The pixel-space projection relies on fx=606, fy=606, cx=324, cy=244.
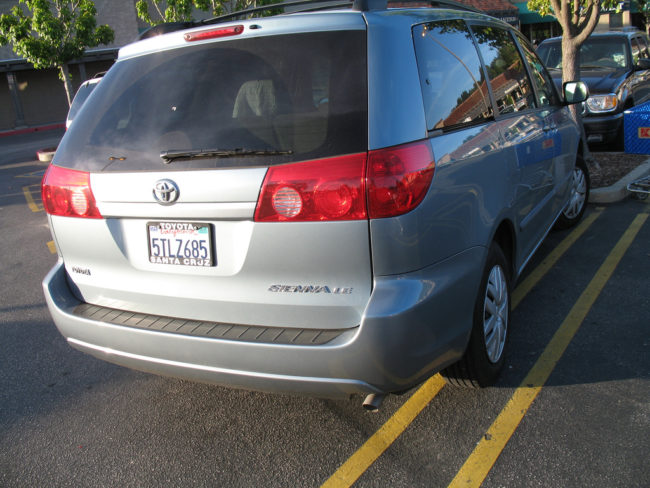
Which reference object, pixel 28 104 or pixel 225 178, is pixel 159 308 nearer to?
pixel 225 178

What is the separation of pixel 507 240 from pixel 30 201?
8.96 meters

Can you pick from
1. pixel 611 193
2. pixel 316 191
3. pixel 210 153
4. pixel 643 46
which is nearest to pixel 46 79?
pixel 643 46

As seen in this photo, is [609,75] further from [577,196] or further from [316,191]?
[316,191]

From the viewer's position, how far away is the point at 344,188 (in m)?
2.35

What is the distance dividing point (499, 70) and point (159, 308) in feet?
8.13

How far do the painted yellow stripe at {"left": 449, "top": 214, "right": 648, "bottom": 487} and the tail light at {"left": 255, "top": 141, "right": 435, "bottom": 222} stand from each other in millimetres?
1205

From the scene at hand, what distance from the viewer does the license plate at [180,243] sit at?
259 centimetres

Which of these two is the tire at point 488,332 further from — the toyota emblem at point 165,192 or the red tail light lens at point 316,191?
the toyota emblem at point 165,192

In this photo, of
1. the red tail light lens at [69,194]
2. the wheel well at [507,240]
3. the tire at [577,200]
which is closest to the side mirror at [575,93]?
the tire at [577,200]

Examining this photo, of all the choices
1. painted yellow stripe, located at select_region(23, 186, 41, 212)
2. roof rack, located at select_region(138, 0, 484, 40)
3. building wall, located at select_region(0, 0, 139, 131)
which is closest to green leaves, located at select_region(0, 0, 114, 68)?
painted yellow stripe, located at select_region(23, 186, 41, 212)

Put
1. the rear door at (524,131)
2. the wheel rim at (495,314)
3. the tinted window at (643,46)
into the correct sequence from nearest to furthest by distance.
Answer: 1. the wheel rim at (495,314)
2. the rear door at (524,131)
3. the tinted window at (643,46)

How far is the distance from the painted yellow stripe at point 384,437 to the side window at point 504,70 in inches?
65.1

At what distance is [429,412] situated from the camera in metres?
3.12

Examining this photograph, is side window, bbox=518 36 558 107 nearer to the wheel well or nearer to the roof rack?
the roof rack
